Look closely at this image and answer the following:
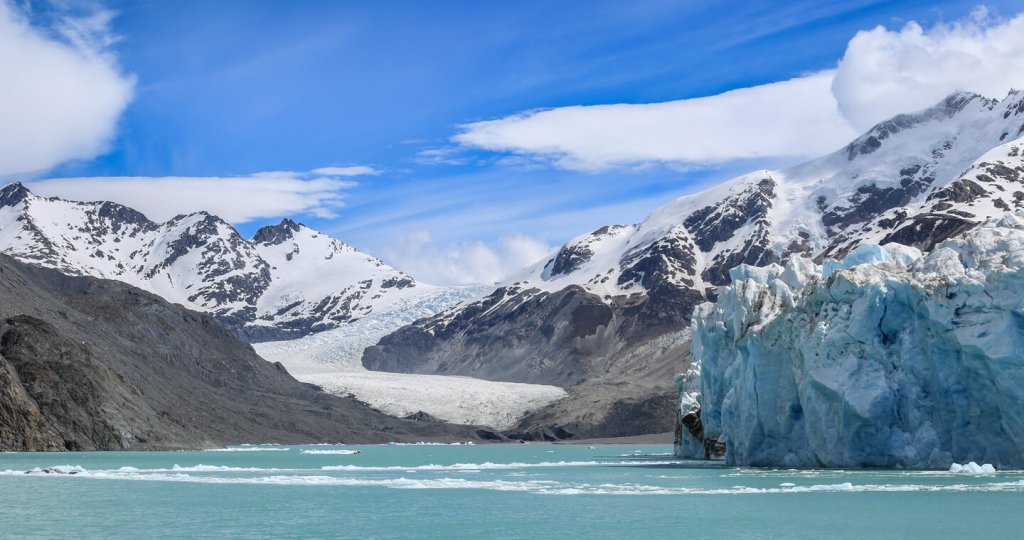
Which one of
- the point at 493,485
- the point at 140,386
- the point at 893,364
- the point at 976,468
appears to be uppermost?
the point at 140,386

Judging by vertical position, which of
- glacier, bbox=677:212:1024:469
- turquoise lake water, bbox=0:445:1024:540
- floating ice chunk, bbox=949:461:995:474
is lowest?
turquoise lake water, bbox=0:445:1024:540

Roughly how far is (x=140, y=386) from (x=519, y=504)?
81.7 meters

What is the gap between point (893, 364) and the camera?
55.8m

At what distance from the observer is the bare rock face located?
93875 mm

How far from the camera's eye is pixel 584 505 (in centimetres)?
4466

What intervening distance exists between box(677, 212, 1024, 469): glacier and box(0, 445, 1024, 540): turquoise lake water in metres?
2.02

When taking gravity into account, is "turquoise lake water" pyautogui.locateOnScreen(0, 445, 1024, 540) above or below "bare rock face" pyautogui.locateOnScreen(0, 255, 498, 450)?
below

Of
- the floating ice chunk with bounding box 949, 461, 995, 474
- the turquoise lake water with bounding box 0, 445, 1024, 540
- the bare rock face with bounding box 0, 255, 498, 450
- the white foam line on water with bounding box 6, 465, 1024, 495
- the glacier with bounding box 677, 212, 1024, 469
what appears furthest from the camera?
the bare rock face with bounding box 0, 255, 498, 450

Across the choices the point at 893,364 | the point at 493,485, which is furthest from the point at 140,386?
the point at 893,364

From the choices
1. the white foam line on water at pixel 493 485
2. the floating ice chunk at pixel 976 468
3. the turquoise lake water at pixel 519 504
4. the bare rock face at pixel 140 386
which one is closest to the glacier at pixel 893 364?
the floating ice chunk at pixel 976 468

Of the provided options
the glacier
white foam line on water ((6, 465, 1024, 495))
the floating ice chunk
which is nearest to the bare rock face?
white foam line on water ((6, 465, 1024, 495))

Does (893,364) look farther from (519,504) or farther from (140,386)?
(140,386)

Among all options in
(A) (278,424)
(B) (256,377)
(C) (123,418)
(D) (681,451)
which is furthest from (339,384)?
(D) (681,451)

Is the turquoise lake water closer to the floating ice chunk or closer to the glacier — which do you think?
the floating ice chunk
